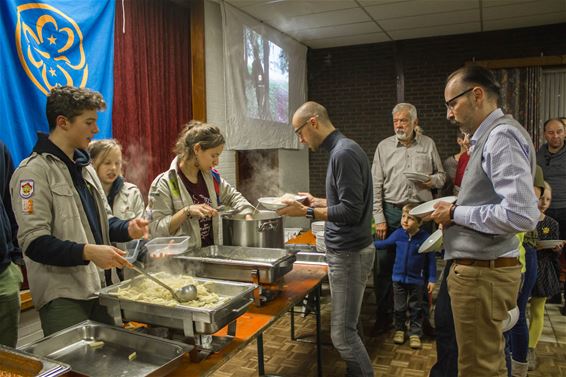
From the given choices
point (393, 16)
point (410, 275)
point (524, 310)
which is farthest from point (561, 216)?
point (393, 16)

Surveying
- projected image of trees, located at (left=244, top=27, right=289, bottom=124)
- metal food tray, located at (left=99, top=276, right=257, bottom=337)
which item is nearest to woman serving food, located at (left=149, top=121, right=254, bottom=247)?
metal food tray, located at (left=99, top=276, right=257, bottom=337)

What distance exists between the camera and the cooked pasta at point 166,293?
5.32 ft

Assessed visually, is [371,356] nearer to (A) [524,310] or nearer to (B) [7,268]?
(A) [524,310]

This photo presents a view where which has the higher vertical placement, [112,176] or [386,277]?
[112,176]

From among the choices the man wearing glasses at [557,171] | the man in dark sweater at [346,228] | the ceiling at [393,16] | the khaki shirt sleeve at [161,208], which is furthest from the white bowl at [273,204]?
the man wearing glasses at [557,171]

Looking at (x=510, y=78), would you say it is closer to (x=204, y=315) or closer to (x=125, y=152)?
(x=125, y=152)

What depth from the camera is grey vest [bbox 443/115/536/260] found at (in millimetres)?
1813

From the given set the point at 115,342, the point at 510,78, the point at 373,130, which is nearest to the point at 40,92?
the point at 115,342

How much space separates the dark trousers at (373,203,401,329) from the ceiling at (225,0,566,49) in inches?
94.7

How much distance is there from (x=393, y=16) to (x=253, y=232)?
4.03 m

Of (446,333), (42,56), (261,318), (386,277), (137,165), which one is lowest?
(386,277)

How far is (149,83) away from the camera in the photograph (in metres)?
3.91

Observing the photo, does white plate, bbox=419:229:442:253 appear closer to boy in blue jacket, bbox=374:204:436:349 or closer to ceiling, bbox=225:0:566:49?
boy in blue jacket, bbox=374:204:436:349

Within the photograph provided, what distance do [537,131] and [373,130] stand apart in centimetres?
223
